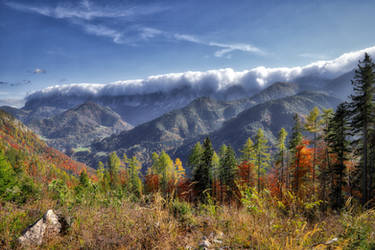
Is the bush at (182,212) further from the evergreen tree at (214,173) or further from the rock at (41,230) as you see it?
the evergreen tree at (214,173)

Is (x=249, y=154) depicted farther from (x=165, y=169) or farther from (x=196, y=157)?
(x=165, y=169)

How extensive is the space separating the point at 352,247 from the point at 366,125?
20.2 m

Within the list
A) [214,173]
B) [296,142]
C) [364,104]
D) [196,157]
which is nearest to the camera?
[364,104]

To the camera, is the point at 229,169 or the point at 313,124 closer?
the point at 313,124

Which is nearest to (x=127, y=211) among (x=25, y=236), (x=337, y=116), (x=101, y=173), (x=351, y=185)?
(x=25, y=236)

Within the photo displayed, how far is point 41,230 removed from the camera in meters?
3.91

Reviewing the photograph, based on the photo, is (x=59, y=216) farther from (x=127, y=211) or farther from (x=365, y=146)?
(x=365, y=146)

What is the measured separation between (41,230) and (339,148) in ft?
78.5

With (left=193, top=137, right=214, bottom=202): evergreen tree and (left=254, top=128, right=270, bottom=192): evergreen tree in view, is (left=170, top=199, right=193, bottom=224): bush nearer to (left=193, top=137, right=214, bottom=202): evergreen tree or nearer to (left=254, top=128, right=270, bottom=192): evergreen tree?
(left=193, top=137, right=214, bottom=202): evergreen tree

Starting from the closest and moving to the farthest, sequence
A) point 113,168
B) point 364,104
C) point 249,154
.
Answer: point 364,104 → point 249,154 → point 113,168

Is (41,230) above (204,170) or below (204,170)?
above

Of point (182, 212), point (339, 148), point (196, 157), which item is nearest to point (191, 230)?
point (182, 212)

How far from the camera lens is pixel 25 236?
12.1 ft

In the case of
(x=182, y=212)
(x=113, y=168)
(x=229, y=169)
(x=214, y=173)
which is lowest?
(x=113, y=168)
